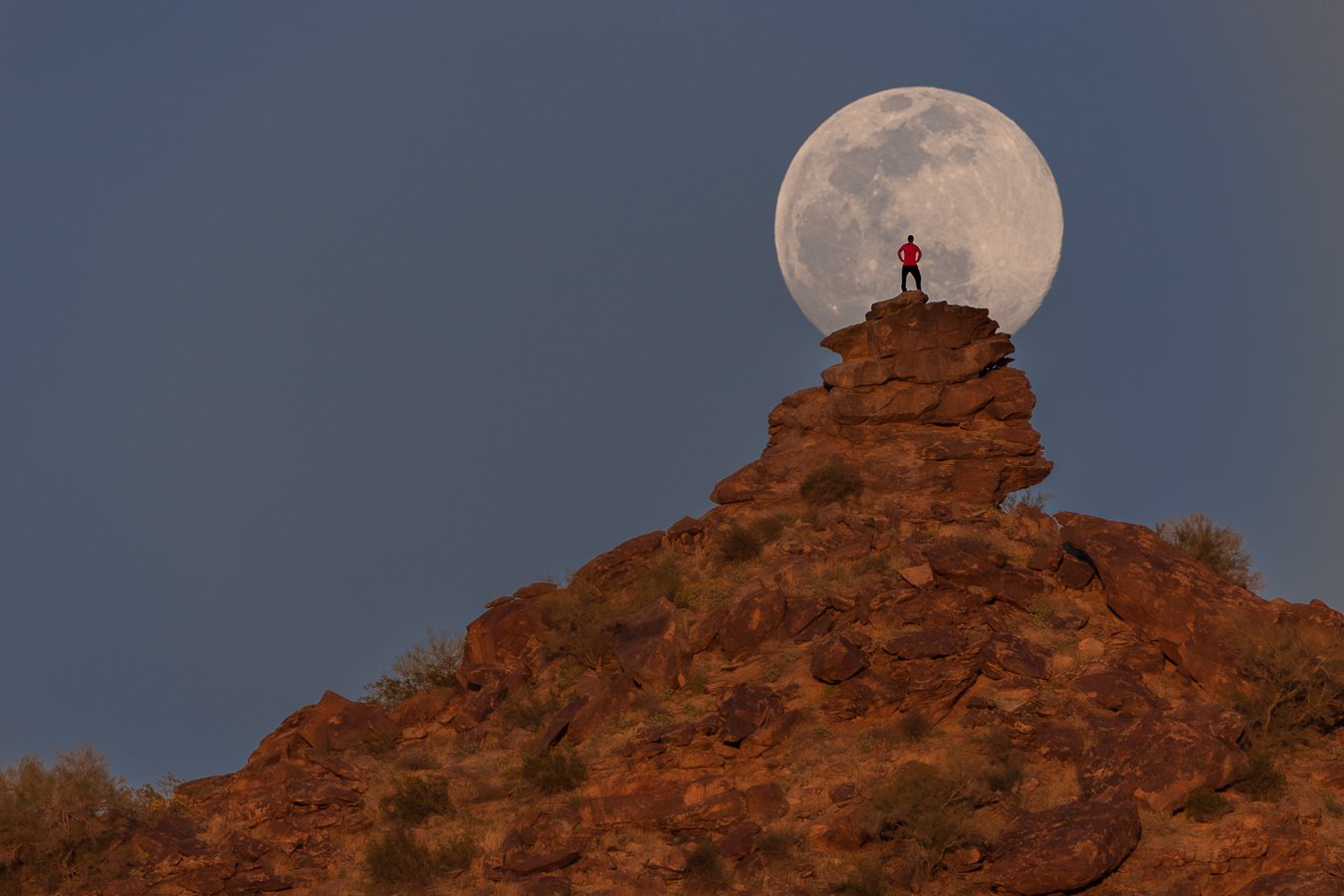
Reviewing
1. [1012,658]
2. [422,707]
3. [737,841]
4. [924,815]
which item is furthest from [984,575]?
[422,707]

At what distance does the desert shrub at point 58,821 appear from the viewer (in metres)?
33.5

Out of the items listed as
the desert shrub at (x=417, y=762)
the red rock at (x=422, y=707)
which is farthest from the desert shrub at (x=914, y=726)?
the red rock at (x=422, y=707)

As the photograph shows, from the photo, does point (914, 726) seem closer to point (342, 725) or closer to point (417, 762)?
point (417, 762)

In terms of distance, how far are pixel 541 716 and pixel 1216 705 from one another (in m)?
15.5

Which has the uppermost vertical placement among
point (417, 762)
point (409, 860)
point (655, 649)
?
point (655, 649)

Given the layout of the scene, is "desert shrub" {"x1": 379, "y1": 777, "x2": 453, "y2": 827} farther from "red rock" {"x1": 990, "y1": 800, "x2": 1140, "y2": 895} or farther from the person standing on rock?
the person standing on rock

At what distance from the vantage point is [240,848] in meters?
33.4

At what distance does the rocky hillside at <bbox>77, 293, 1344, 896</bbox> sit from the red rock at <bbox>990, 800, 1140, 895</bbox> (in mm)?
60

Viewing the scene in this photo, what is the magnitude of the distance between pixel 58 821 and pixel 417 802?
7946 millimetres

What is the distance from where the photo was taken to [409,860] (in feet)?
106

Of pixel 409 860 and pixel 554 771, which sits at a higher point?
pixel 554 771

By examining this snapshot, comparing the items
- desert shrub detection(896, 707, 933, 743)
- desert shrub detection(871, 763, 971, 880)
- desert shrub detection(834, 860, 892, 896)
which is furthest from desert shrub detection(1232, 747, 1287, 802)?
desert shrub detection(834, 860, 892, 896)

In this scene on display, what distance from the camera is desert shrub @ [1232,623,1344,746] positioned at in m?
33.0

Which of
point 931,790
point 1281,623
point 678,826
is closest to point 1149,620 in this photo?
point 1281,623
